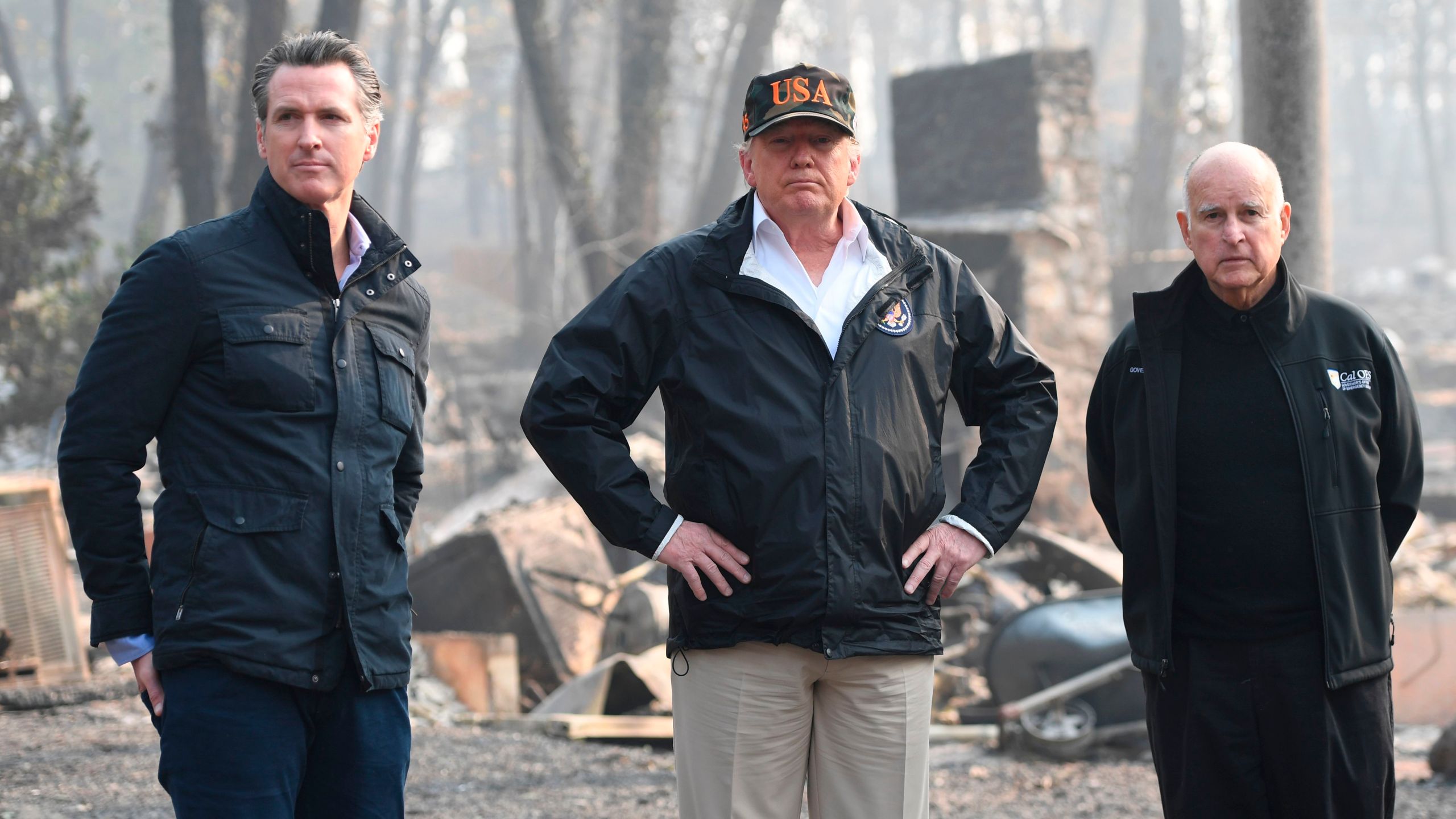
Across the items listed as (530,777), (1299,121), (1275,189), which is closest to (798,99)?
(1275,189)

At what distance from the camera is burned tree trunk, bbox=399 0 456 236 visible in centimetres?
2861

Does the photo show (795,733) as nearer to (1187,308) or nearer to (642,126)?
(1187,308)

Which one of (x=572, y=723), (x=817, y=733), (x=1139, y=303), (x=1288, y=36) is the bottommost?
(x=572, y=723)

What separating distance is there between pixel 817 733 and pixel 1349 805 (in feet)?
3.96

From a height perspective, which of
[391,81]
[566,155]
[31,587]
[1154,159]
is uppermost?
[391,81]

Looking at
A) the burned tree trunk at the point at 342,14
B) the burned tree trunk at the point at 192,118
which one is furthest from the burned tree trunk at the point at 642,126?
the burned tree trunk at the point at 192,118

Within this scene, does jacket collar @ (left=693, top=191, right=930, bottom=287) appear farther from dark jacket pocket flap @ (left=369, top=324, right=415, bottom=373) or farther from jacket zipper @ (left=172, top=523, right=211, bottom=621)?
jacket zipper @ (left=172, top=523, right=211, bottom=621)

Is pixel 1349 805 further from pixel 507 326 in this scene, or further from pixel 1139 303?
pixel 507 326

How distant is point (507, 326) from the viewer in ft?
103

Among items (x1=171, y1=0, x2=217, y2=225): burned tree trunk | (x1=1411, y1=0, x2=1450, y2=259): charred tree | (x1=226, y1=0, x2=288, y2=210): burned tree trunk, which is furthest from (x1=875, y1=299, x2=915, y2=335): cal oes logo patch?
(x1=1411, y1=0, x2=1450, y2=259): charred tree

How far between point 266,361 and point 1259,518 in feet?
7.24

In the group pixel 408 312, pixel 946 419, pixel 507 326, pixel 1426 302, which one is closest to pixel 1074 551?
pixel 946 419

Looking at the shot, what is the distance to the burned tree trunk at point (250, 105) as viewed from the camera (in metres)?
11.4

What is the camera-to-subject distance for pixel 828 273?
9.92 feet
